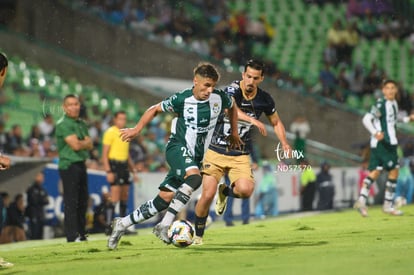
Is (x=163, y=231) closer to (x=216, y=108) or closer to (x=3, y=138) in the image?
(x=216, y=108)

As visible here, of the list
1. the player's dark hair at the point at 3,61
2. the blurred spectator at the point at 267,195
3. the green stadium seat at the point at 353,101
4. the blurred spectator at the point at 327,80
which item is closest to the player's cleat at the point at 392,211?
the blurred spectator at the point at 267,195

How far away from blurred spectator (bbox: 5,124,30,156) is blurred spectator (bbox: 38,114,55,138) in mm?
1110

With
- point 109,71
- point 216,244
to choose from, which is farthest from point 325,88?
point 216,244

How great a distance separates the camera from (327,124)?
2959 cm

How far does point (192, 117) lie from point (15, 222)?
7.30 metres

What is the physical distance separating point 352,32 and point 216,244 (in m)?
21.5

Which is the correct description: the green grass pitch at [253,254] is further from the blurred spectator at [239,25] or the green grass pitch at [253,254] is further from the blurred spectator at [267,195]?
the blurred spectator at [239,25]

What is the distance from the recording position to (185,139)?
11688 millimetres

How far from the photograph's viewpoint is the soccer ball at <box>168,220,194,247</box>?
11.4 metres

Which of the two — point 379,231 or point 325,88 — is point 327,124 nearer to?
point 325,88

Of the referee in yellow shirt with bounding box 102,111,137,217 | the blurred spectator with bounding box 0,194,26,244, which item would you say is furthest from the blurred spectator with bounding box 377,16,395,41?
the blurred spectator with bounding box 0,194,26,244

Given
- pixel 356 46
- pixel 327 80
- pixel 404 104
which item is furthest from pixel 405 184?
pixel 356 46

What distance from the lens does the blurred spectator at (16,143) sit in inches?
790

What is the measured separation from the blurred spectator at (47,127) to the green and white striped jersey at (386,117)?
7.36 metres
